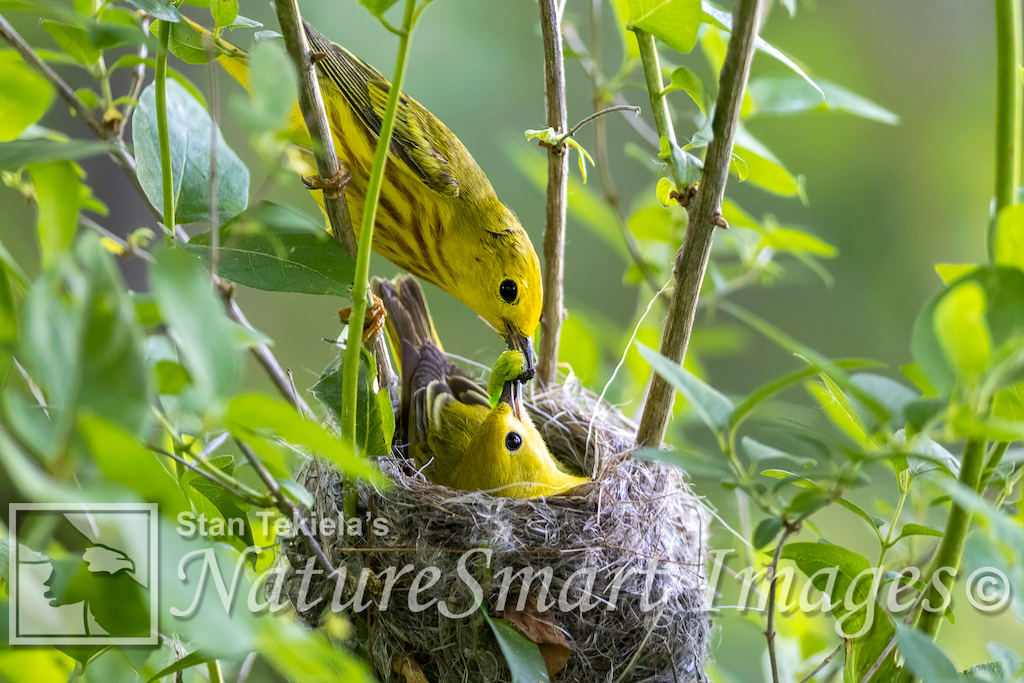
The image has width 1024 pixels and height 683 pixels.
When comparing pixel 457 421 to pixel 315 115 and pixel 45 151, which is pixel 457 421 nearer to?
pixel 315 115

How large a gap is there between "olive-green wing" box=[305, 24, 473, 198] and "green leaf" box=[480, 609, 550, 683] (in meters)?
1.13

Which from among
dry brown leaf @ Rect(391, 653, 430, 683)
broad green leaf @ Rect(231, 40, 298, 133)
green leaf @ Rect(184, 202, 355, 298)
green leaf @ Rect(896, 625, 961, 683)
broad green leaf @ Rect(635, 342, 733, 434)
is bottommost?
dry brown leaf @ Rect(391, 653, 430, 683)

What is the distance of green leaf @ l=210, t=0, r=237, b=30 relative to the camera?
78 centimetres

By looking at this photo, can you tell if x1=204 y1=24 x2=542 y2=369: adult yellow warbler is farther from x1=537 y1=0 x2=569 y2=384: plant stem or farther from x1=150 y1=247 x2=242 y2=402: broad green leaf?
x1=150 y1=247 x2=242 y2=402: broad green leaf

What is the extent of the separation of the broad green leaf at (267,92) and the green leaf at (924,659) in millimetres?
586

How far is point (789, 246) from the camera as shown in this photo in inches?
55.3

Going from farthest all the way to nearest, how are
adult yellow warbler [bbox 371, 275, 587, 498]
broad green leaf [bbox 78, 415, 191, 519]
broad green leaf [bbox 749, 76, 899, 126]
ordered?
adult yellow warbler [bbox 371, 275, 587, 498], broad green leaf [bbox 749, 76, 899, 126], broad green leaf [bbox 78, 415, 191, 519]

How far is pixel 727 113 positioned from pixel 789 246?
0.70 metres

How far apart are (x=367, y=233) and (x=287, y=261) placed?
0.65ft

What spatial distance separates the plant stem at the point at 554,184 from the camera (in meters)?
1.12

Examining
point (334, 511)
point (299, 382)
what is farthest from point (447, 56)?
point (334, 511)

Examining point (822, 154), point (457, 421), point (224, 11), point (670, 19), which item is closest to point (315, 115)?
point (224, 11)

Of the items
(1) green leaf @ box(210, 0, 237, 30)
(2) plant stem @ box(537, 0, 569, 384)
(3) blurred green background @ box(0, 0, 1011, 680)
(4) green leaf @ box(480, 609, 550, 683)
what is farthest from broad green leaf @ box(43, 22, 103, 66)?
(3) blurred green background @ box(0, 0, 1011, 680)

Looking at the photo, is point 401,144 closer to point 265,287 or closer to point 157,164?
point 157,164
